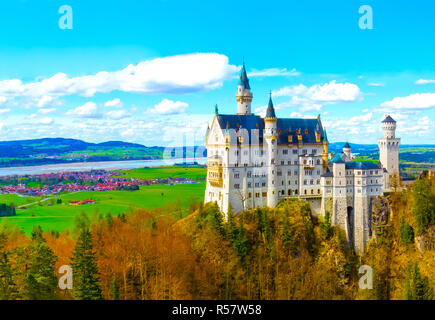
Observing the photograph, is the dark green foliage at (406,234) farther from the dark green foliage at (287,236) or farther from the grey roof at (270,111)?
the grey roof at (270,111)

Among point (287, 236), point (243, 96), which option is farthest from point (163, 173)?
point (287, 236)

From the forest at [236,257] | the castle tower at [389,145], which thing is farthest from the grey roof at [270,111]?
the castle tower at [389,145]

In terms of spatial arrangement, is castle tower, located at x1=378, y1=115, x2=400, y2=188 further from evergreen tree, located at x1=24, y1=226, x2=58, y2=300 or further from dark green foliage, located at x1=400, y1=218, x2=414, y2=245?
evergreen tree, located at x1=24, y1=226, x2=58, y2=300

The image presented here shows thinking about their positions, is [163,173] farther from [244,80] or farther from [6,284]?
[6,284]
